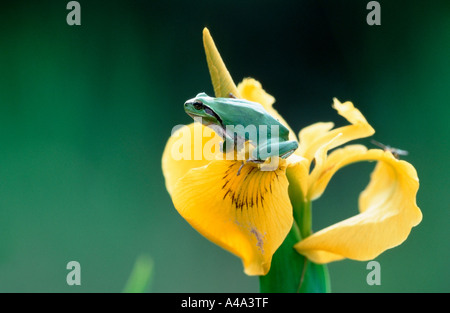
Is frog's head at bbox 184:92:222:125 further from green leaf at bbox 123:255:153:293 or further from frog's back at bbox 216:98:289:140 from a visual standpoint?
green leaf at bbox 123:255:153:293

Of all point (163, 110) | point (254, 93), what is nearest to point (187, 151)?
point (254, 93)

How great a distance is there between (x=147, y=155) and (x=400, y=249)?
3.84 ft

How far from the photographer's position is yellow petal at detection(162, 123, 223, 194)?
89cm

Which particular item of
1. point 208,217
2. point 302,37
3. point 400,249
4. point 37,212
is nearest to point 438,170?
point 400,249

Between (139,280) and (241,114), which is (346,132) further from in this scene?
(139,280)

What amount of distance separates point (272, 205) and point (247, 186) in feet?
0.14

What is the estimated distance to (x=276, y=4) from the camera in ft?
8.91

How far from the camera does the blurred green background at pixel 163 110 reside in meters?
2.19

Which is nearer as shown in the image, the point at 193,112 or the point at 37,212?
the point at 193,112

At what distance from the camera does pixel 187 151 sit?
3.06ft

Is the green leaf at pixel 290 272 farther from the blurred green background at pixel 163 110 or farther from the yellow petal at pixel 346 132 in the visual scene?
the blurred green background at pixel 163 110

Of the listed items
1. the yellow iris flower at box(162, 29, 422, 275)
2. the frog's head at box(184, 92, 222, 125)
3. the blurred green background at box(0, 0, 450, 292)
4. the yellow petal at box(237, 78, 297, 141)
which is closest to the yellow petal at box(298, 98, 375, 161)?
the yellow iris flower at box(162, 29, 422, 275)

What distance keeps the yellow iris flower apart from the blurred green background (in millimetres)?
1338

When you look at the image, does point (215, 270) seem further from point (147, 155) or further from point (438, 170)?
point (438, 170)
